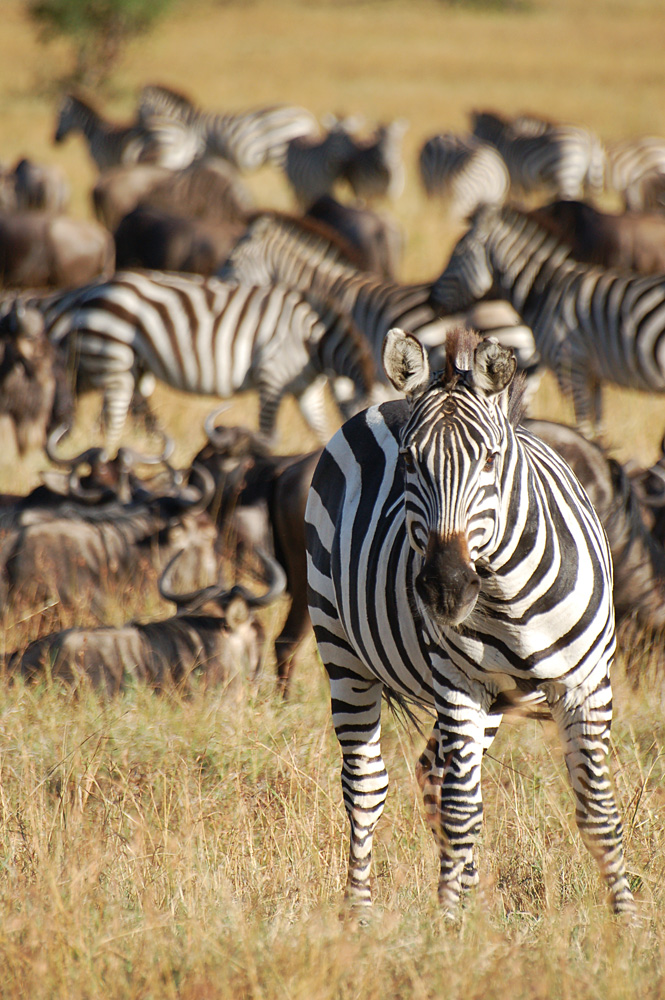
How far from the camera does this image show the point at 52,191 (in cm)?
1738

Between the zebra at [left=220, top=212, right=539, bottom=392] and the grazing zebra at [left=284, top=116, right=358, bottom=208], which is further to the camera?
the grazing zebra at [left=284, top=116, right=358, bottom=208]

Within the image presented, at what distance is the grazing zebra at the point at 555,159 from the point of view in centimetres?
1956

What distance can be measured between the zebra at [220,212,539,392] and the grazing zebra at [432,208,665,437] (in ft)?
0.91

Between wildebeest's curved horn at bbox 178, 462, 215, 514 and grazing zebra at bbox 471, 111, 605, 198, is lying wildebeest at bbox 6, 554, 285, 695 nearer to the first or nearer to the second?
wildebeest's curved horn at bbox 178, 462, 215, 514

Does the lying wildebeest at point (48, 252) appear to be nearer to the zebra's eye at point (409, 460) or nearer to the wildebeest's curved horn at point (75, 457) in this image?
Answer: the wildebeest's curved horn at point (75, 457)

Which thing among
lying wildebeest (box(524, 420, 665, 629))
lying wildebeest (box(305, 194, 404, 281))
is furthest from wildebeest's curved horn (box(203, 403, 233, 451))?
lying wildebeest (box(305, 194, 404, 281))

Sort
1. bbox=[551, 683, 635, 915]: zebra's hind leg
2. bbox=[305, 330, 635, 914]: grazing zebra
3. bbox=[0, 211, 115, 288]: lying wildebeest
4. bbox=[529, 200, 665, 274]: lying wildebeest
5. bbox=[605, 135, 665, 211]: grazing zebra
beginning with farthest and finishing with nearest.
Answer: bbox=[605, 135, 665, 211]: grazing zebra
bbox=[0, 211, 115, 288]: lying wildebeest
bbox=[529, 200, 665, 274]: lying wildebeest
bbox=[551, 683, 635, 915]: zebra's hind leg
bbox=[305, 330, 635, 914]: grazing zebra

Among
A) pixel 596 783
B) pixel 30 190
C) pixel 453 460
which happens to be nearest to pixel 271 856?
pixel 596 783

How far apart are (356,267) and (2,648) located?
6.30 metres

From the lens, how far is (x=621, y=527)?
5.20m

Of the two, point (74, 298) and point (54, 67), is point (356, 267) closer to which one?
point (74, 298)

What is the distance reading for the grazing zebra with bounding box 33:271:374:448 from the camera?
946cm

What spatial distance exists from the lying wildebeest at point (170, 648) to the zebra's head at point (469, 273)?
4.48 metres

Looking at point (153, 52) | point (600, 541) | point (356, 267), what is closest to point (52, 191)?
point (356, 267)
